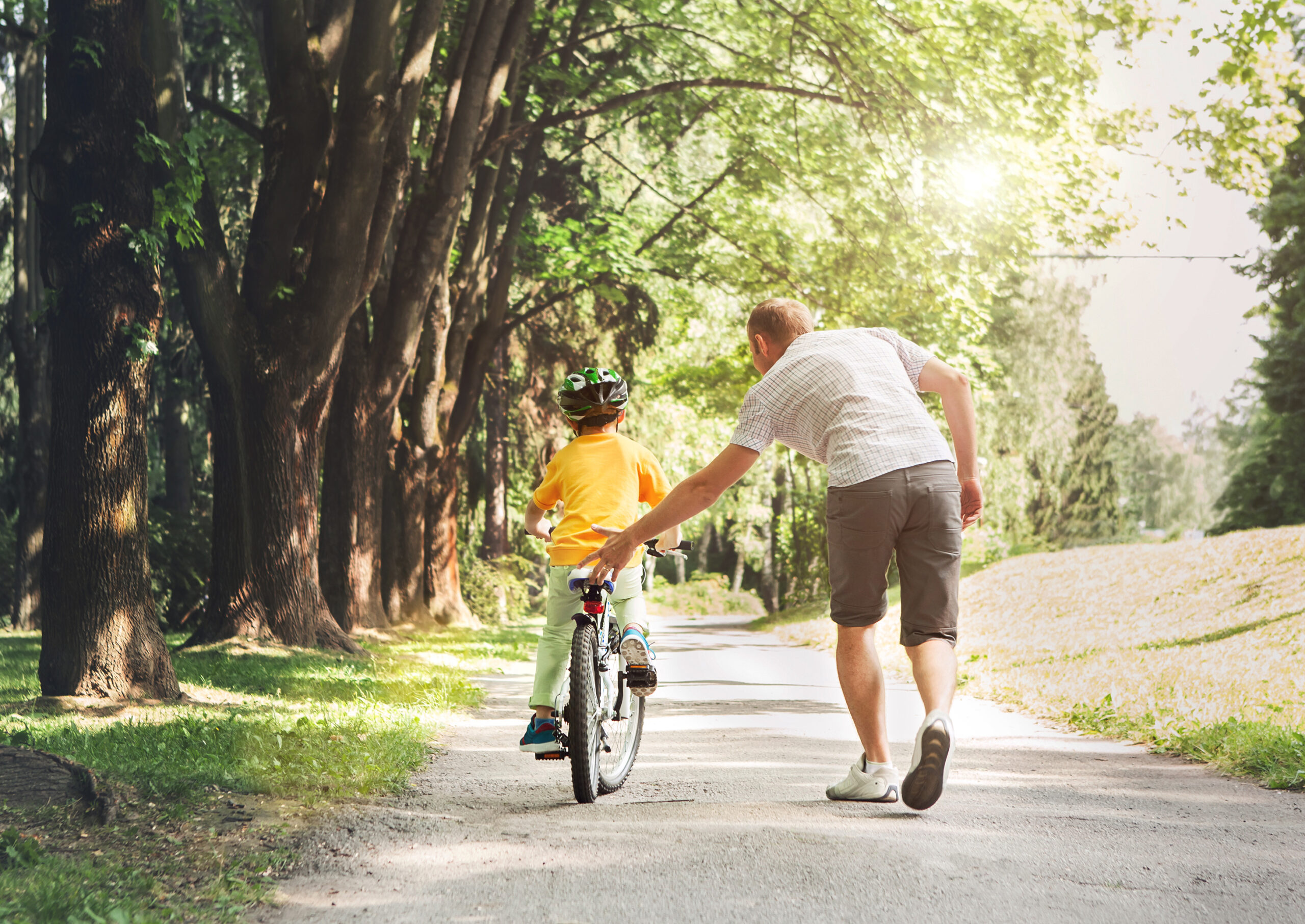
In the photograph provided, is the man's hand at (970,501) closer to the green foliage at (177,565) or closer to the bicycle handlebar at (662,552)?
the bicycle handlebar at (662,552)

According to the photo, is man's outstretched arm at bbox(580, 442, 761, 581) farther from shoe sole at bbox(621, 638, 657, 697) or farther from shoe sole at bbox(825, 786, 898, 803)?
shoe sole at bbox(825, 786, 898, 803)

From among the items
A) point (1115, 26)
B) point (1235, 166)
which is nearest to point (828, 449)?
point (1235, 166)

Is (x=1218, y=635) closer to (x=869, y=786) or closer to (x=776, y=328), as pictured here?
(x=869, y=786)

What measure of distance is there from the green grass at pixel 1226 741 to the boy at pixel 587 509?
122 inches

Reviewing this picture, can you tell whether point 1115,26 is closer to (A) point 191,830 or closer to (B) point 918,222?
(B) point 918,222

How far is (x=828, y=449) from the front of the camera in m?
4.77

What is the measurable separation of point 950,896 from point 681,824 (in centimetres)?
129

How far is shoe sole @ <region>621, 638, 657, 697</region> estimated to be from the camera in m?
5.48

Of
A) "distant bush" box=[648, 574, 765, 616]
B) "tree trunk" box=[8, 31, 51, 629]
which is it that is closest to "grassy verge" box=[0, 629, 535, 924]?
"tree trunk" box=[8, 31, 51, 629]

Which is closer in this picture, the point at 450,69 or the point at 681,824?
the point at 681,824

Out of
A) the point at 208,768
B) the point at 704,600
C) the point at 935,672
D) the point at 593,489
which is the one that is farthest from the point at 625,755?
the point at 704,600

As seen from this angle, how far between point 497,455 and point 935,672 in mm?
21076

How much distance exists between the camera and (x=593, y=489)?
18.1 feet

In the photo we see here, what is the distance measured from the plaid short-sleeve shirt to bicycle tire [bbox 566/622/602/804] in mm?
1165
